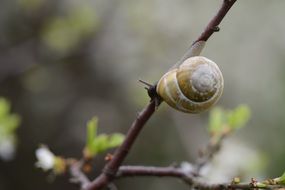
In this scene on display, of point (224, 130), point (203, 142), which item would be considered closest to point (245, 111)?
point (224, 130)

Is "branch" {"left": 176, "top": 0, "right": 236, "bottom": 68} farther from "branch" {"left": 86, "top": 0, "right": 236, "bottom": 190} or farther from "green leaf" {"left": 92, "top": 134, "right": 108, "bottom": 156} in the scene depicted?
"green leaf" {"left": 92, "top": 134, "right": 108, "bottom": 156}

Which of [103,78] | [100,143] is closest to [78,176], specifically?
[100,143]

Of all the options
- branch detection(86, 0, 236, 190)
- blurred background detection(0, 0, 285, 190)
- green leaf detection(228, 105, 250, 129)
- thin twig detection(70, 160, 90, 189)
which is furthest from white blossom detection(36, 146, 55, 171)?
blurred background detection(0, 0, 285, 190)

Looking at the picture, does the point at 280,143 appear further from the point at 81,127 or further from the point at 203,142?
the point at 81,127

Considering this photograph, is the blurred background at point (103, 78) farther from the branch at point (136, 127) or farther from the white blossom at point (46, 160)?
the branch at point (136, 127)

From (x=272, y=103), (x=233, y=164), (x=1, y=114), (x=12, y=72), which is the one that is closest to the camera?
(x=1, y=114)

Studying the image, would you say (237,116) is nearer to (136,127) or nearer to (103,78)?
(136,127)
